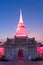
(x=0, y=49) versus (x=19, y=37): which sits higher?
(x=19, y=37)

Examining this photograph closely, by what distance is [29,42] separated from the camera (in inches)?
1720

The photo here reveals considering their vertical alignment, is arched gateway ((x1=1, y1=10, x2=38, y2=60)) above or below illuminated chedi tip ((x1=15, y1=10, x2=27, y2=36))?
below

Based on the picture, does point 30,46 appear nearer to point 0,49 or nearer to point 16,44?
point 16,44

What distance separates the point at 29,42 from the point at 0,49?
7.64 meters

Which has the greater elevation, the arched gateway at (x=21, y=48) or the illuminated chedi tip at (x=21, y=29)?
the illuminated chedi tip at (x=21, y=29)

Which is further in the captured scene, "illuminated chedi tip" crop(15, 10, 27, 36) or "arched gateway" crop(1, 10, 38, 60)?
"illuminated chedi tip" crop(15, 10, 27, 36)

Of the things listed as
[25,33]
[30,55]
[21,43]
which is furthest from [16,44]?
[25,33]

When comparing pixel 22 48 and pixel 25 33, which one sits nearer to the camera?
pixel 22 48

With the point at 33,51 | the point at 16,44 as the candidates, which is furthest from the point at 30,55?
the point at 16,44

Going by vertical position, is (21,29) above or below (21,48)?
above

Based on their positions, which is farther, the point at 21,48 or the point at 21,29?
the point at 21,29

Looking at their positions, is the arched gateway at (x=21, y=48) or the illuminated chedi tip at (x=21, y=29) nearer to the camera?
the arched gateway at (x=21, y=48)

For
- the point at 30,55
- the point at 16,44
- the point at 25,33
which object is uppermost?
the point at 25,33

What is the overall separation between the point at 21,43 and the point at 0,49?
5771mm
